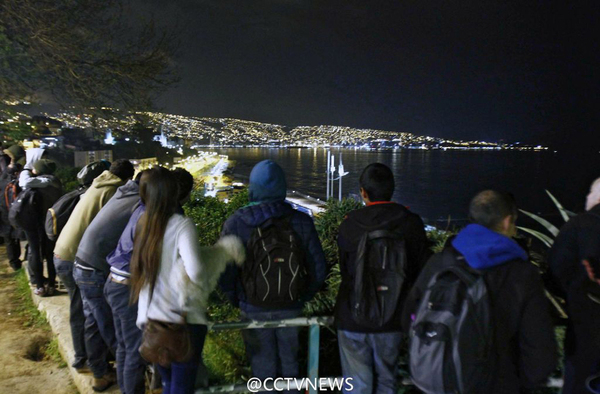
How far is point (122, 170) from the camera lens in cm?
338

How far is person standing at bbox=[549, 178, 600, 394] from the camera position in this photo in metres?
2.16

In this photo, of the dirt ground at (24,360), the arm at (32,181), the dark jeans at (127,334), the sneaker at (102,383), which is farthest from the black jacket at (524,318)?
the arm at (32,181)

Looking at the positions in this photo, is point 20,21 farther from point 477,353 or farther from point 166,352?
point 477,353

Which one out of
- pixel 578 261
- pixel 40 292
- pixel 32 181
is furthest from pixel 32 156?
pixel 578 261

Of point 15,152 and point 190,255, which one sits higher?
point 15,152

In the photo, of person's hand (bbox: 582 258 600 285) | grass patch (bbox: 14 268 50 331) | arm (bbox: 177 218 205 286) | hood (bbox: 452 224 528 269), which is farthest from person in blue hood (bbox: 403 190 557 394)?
grass patch (bbox: 14 268 50 331)

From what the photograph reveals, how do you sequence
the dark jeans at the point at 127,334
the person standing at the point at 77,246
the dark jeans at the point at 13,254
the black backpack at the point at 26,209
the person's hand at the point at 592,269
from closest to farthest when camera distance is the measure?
the person's hand at the point at 592,269 → the dark jeans at the point at 127,334 → the person standing at the point at 77,246 → the black backpack at the point at 26,209 → the dark jeans at the point at 13,254

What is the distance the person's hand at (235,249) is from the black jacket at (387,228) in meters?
0.59

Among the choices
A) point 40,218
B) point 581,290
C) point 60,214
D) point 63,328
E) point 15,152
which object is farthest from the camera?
point 15,152

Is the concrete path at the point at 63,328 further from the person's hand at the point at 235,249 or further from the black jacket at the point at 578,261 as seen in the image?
the black jacket at the point at 578,261

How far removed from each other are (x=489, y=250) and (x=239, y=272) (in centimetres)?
135

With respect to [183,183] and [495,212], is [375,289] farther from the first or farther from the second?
[183,183]

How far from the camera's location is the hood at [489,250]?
Answer: 1804 mm

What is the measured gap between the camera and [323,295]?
3.42 m
